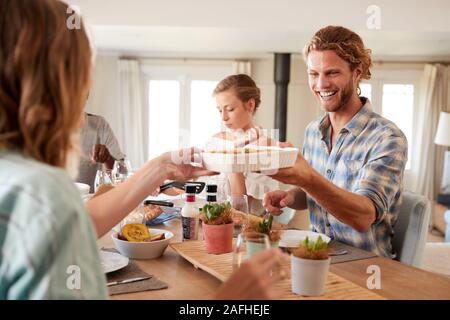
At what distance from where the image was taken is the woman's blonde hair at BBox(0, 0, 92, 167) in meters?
0.64

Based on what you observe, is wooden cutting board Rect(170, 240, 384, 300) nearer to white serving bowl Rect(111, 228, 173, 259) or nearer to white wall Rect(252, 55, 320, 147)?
white serving bowl Rect(111, 228, 173, 259)

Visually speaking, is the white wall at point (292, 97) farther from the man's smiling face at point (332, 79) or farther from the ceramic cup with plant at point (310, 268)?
the ceramic cup with plant at point (310, 268)

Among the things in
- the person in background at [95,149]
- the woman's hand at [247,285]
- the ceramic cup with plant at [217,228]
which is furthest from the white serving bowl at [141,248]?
the person in background at [95,149]

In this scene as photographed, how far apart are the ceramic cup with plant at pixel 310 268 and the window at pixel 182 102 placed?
19.7 feet

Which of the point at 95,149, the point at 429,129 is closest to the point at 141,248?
the point at 95,149

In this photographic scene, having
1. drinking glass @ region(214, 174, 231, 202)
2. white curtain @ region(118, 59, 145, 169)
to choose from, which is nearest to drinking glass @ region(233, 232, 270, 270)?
drinking glass @ region(214, 174, 231, 202)

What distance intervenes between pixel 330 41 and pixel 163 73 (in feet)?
17.5

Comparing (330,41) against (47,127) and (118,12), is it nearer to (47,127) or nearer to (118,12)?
(47,127)

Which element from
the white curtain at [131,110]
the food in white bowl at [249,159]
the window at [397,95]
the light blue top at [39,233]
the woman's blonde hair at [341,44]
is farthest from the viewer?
the window at [397,95]

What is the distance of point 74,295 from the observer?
62cm

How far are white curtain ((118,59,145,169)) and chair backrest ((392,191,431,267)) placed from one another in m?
5.45

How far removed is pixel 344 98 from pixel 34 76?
56.9 inches

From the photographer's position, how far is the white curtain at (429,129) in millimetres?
7023

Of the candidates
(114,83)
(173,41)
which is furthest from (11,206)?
(114,83)
